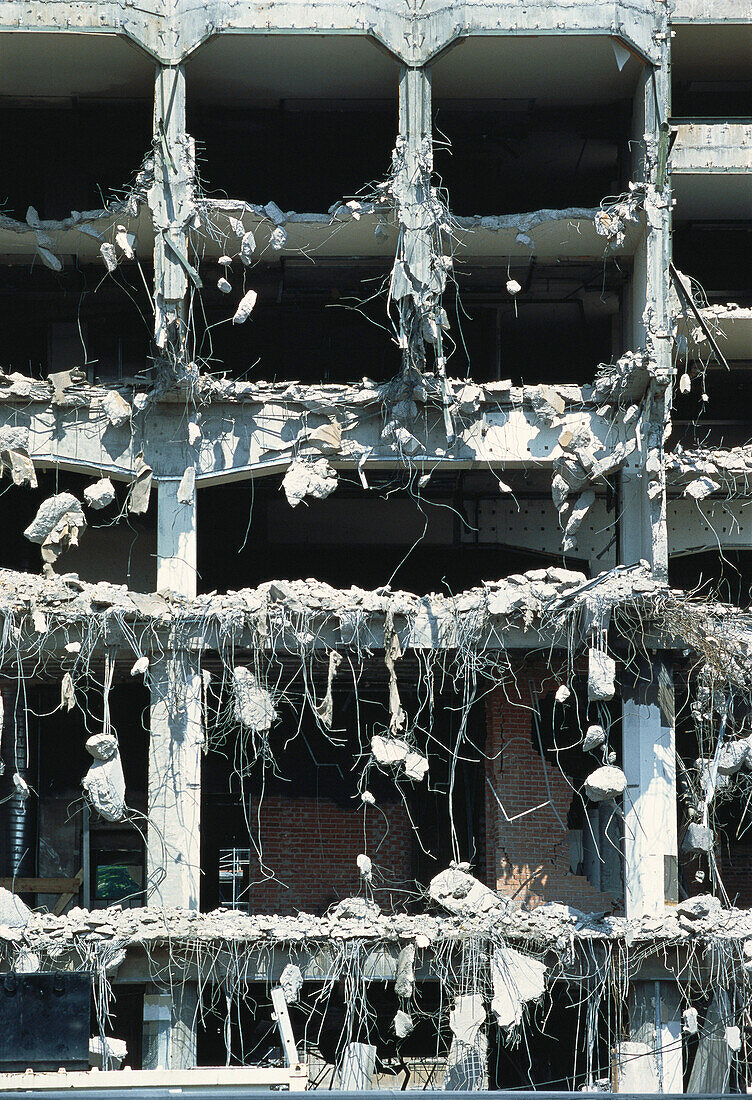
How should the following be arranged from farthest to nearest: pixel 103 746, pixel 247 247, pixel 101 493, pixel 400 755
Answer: pixel 247 247
pixel 101 493
pixel 400 755
pixel 103 746

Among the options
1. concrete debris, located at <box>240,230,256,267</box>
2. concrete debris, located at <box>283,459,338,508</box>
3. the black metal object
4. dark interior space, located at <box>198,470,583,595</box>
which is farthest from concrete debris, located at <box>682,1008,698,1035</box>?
concrete debris, located at <box>240,230,256,267</box>

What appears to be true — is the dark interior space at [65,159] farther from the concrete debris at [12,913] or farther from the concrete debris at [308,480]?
the concrete debris at [12,913]

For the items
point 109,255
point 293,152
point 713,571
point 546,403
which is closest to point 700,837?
point 713,571

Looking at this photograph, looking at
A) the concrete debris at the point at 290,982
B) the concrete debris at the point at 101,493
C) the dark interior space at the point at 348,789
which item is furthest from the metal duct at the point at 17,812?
the concrete debris at the point at 290,982

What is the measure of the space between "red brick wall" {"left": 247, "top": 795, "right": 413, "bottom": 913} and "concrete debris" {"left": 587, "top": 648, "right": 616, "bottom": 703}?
214 inches

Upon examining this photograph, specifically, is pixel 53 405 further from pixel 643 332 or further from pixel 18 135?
pixel 643 332

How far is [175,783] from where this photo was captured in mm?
18750

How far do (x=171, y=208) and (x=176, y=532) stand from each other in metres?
4.16

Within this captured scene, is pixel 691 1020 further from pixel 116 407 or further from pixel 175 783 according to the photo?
pixel 116 407

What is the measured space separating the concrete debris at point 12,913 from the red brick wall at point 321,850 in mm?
4825

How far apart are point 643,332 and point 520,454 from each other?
2.25 meters

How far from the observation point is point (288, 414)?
19.9m

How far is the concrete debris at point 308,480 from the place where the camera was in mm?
19672

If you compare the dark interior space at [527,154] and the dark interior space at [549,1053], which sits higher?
the dark interior space at [527,154]
